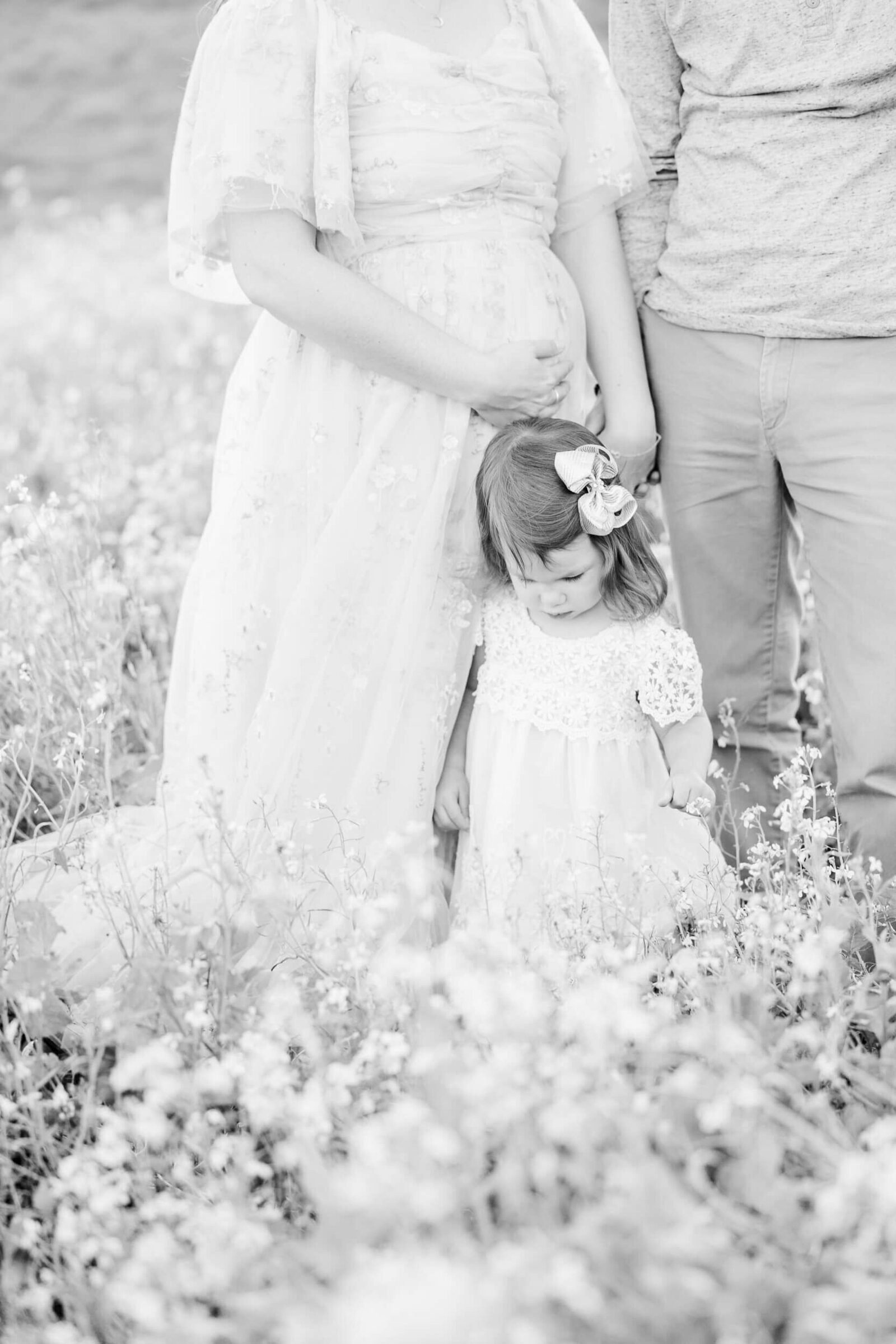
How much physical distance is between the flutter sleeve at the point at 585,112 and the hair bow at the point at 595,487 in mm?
671

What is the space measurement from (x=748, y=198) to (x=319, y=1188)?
7.10 ft

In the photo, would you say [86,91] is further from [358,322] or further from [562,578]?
[562,578]

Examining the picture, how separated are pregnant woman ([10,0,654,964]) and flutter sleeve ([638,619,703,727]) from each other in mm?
389

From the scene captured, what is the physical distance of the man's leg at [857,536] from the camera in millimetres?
2674

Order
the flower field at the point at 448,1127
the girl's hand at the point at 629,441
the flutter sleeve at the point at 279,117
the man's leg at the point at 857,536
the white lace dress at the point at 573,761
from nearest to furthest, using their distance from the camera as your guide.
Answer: the flower field at the point at 448,1127
the flutter sleeve at the point at 279,117
the white lace dress at the point at 573,761
the man's leg at the point at 857,536
the girl's hand at the point at 629,441

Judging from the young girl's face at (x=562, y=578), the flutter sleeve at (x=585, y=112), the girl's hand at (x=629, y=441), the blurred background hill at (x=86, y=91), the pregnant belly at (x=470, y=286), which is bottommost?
the blurred background hill at (x=86, y=91)

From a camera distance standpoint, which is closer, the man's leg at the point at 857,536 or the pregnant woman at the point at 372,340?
the pregnant woman at the point at 372,340

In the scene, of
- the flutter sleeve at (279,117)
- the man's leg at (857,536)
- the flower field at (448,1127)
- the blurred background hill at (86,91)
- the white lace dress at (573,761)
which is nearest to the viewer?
the flower field at (448,1127)

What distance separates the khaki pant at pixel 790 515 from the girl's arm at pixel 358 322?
487mm

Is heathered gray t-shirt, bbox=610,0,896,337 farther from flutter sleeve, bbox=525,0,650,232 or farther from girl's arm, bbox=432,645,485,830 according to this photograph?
girl's arm, bbox=432,645,485,830

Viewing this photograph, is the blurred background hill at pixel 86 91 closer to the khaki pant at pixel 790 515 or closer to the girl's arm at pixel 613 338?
the girl's arm at pixel 613 338

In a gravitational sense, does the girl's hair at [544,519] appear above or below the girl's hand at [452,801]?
above

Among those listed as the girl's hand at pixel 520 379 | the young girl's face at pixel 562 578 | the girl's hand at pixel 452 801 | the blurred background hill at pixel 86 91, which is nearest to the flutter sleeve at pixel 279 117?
the girl's hand at pixel 520 379

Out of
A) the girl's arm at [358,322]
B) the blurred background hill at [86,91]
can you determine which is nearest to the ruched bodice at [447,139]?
the girl's arm at [358,322]
